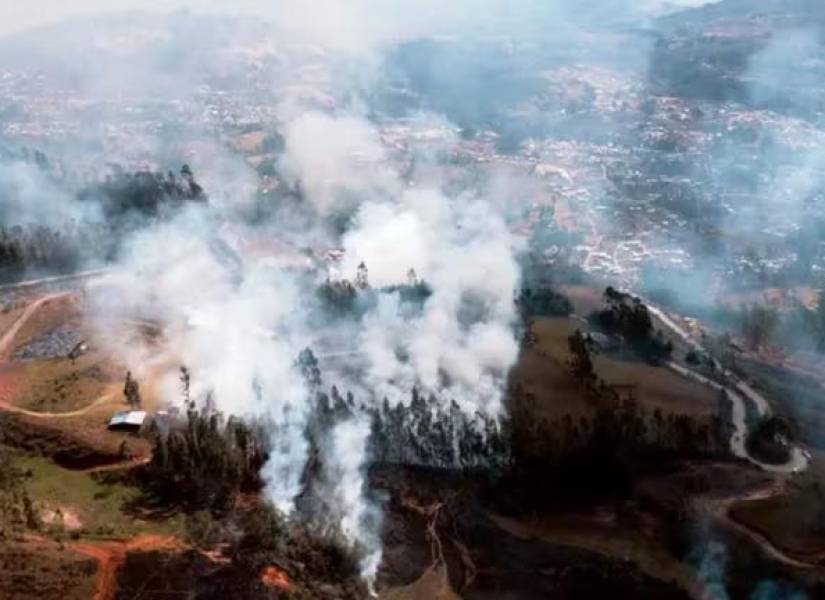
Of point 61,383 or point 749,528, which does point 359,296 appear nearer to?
point 61,383

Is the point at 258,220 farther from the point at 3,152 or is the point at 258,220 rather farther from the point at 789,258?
the point at 789,258

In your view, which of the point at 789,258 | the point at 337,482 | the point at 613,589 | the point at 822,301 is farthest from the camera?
the point at 789,258

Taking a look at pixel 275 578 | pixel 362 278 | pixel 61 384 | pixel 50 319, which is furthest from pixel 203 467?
pixel 362 278

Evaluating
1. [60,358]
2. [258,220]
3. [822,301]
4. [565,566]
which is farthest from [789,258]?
[60,358]

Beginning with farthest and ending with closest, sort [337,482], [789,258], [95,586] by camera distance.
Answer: [789,258] < [337,482] < [95,586]

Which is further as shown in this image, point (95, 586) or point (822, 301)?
point (822, 301)
